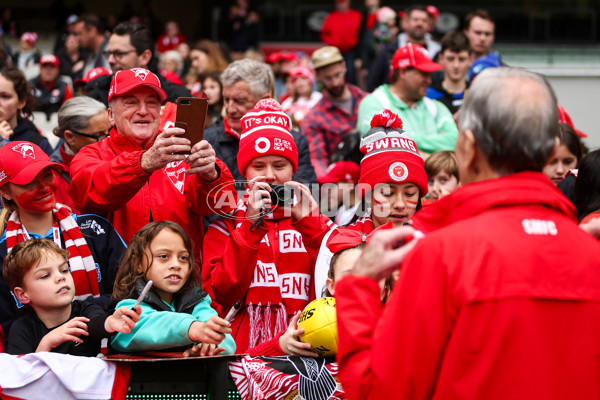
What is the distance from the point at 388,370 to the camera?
96.1 inches

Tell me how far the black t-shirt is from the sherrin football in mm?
875

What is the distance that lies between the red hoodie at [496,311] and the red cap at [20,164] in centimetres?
266

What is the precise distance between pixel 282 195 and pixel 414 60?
3236 mm

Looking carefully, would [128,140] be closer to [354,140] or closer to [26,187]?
[26,187]

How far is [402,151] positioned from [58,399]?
2236 mm

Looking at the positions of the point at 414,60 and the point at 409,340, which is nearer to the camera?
the point at 409,340

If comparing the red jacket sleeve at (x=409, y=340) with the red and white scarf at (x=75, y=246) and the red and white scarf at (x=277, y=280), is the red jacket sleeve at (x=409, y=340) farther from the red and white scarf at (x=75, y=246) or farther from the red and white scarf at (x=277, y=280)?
the red and white scarf at (x=75, y=246)

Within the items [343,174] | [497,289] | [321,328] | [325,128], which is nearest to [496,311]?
[497,289]

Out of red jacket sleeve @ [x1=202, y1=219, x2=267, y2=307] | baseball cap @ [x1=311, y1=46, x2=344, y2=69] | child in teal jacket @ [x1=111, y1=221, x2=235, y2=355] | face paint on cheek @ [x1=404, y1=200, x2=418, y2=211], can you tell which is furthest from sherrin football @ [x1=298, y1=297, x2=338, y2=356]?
baseball cap @ [x1=311, y1=46, x2=344, y2=69]

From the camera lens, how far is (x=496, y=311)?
2.36m

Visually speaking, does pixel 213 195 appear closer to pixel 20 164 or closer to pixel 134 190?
pixel 134 190

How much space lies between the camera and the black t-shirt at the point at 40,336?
3.85 meters

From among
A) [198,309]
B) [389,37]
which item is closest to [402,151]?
[198,309]

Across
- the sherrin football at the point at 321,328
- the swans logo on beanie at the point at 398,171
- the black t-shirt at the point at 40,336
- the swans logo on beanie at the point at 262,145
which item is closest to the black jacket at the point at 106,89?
the swans logo on beanie at the point at 262,145
